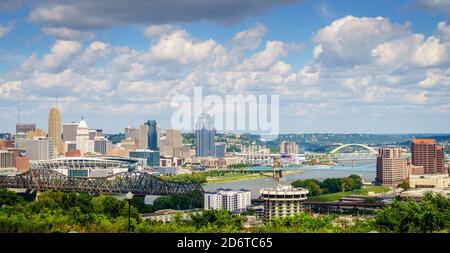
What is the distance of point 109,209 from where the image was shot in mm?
6504

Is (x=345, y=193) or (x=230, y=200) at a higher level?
(x=230, y=200)

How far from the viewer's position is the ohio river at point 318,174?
1612cm

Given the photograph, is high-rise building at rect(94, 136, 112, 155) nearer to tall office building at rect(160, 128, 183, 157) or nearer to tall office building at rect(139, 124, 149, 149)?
tall office building at rect(139, 124, 149, 149)

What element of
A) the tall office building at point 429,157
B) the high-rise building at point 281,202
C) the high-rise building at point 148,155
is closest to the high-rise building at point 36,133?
the high-rise building at point 281,202

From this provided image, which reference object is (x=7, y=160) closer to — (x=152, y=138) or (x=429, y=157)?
(x=152, y=138)

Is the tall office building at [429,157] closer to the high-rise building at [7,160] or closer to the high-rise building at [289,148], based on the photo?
the high-rise building at [289,148]

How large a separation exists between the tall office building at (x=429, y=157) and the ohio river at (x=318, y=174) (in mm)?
1660

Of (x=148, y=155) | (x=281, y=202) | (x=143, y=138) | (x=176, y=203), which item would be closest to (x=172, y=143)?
(x=143, y=138)

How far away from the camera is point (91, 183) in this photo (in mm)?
15117

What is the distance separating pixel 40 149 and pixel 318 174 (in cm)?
859

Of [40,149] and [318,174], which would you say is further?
[318,174]

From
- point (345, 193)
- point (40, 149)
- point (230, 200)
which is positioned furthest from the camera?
point (40, 149)

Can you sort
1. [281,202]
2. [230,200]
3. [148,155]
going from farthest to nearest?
1. [148,155]
2. [230,200]
3. [281,202]

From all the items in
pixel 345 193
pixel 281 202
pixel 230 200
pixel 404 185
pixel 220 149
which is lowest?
pixel 345 193
